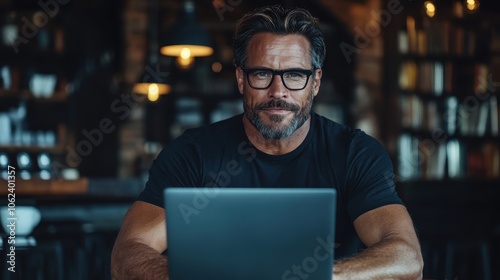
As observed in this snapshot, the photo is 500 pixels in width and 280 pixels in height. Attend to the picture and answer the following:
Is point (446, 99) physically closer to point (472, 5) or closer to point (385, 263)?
point (472, 5)

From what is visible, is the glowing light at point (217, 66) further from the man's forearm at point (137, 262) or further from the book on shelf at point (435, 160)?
the man's forearm at point (137, 262)

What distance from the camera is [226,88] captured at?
7.84 metres

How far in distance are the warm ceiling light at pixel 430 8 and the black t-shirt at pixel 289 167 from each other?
4.75m

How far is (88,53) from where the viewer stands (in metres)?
7.46

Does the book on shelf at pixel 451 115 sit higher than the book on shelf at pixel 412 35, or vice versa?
the book on shelf at pixel 412 35

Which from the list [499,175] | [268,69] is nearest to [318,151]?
[268,69]

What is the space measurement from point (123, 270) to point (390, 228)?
71cm

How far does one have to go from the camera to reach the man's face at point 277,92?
219cm

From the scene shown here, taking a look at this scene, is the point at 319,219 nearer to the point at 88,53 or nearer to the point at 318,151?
the point at 318,151

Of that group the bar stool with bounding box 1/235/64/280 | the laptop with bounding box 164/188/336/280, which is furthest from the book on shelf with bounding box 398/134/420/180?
the laptop with bounding box 164/188/336/280

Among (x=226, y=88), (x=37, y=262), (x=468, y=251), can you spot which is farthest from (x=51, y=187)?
(x=468, y=251)

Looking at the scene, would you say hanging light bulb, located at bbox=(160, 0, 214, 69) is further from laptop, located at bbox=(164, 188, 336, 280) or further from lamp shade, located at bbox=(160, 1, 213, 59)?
laptop, located at bbox=(164, 188, 336, 280)

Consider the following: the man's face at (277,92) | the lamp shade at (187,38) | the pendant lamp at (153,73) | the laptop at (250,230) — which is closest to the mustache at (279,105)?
the man's face at (277,92)

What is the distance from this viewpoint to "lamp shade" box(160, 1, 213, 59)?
5.32 m
